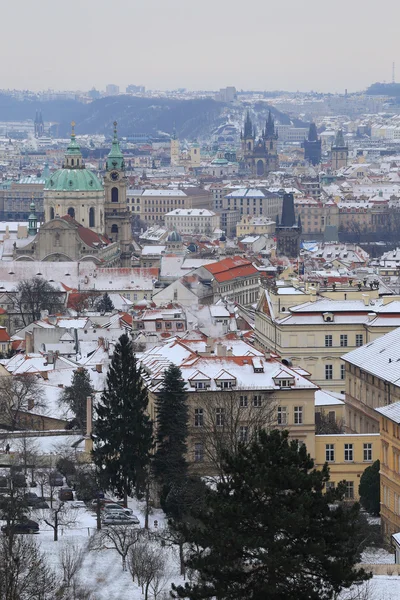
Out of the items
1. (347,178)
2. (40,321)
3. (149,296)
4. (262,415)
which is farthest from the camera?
(347,178)

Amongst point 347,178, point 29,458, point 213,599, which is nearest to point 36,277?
point 29,458

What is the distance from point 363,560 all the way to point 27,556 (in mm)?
4992

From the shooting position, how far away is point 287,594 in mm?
22500

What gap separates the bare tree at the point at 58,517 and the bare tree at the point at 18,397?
9.59 m

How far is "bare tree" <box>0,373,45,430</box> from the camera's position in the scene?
45.2 m

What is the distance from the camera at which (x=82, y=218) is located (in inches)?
3856

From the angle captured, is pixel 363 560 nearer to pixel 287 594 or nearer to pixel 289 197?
pixel 287 594

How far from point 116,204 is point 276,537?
79763mm

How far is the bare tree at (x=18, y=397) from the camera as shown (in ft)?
148

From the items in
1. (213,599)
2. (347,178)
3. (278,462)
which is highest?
(278,462)

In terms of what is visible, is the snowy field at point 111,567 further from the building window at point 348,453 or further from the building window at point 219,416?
the building window at point 348,453

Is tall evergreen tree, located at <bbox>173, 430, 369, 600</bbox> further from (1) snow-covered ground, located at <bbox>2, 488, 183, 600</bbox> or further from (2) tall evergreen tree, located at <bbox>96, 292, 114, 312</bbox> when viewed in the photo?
(2) tall evergreen tree, located at <bbox>96, 292, 114, 312</bbox>

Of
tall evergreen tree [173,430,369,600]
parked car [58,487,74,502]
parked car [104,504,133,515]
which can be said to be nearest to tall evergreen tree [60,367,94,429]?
parked car [58,487,74,502]

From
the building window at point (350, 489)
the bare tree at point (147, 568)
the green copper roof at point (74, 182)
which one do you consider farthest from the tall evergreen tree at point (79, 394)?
the green copper roof at point (74, 182)
